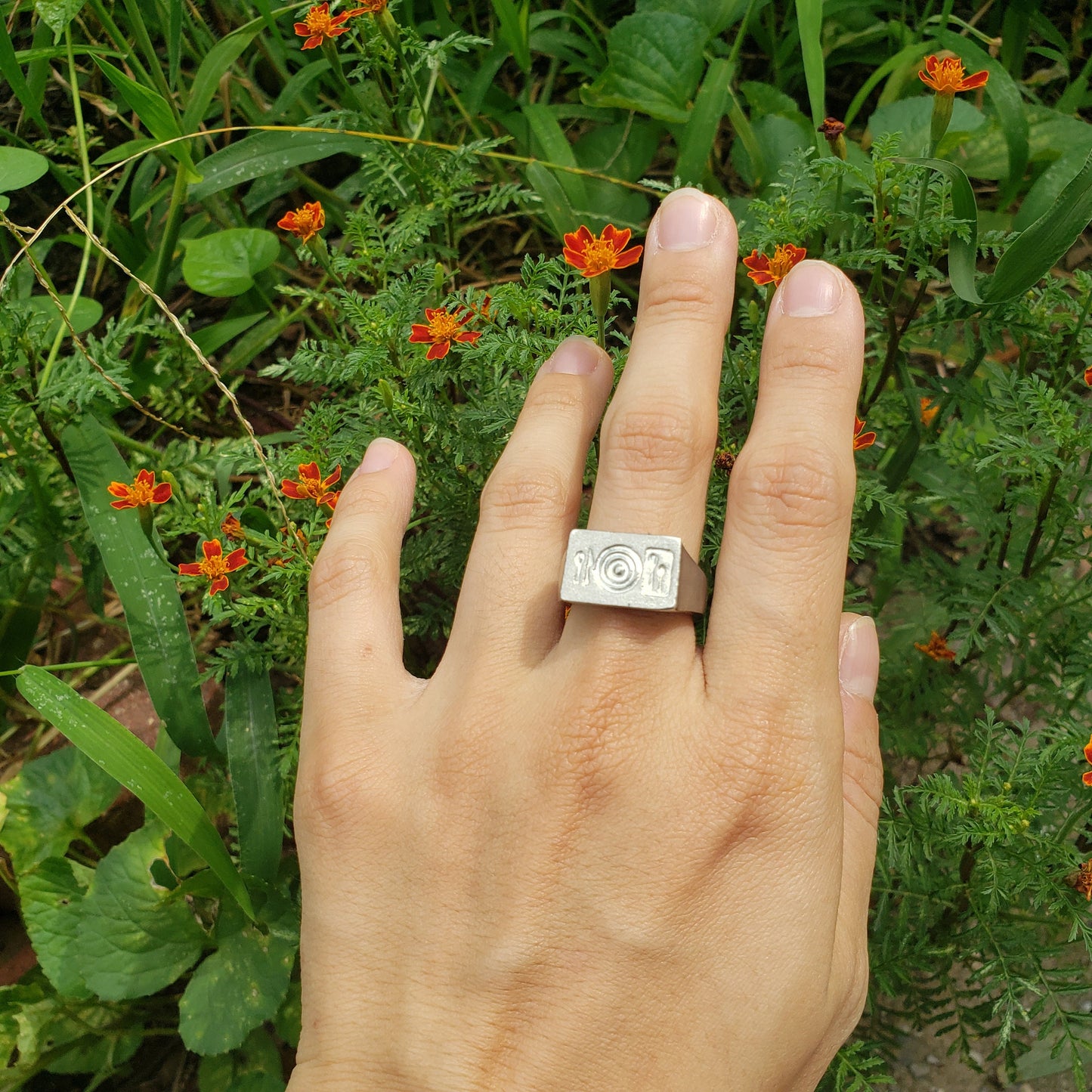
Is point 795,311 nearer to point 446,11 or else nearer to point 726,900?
point 726,900

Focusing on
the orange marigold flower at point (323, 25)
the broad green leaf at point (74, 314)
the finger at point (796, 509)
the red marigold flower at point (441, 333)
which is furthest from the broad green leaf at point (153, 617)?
the finger at point (796, 509)

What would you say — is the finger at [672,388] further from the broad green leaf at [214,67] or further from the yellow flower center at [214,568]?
the broad green leaf at [214,67]

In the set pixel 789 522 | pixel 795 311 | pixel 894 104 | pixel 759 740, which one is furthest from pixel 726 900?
pixel 894 104

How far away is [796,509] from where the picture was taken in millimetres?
1552

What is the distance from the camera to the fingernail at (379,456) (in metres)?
1.87

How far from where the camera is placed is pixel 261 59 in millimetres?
3410

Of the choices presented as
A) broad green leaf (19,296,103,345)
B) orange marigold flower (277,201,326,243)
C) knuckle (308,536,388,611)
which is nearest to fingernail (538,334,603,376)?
knuckle (308,536,388,611)

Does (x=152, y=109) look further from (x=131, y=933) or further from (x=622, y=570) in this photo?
(x=131, y=933)

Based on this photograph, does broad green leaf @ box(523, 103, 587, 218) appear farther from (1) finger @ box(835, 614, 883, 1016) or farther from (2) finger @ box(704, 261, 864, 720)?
(1) finger @ box(835, 614, 883, 1016)

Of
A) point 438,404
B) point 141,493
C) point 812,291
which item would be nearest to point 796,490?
point 812,291

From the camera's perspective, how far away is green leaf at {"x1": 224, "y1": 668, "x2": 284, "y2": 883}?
2.23m

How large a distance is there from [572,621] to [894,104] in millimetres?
2137

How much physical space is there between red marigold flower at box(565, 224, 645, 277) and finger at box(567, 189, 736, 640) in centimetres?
6

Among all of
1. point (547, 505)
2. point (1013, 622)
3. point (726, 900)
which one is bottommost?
point (1013, 622)
